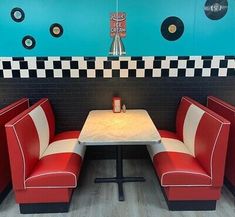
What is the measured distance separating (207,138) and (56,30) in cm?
222

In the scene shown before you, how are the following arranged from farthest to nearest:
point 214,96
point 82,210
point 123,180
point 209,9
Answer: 1. point 214,96
2. point 209,9
3. point 123,180
4. point 82,210

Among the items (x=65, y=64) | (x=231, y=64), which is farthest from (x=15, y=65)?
(x=231, y=64)

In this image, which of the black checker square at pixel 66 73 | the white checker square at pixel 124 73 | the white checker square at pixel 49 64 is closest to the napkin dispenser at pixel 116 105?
the white checker square at pixel 124 73

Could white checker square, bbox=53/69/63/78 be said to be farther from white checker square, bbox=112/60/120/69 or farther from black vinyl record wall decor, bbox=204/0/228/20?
black vinyl record wall decor, bbox=204/0/228/20

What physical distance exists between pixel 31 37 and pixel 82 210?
7.12ft

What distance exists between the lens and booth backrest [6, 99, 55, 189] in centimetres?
221

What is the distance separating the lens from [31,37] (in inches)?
124


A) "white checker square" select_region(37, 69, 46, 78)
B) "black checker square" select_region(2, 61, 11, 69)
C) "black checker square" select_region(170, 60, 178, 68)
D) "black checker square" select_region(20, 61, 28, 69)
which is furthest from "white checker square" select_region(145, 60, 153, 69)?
"black checker square" select_region(2, 61, 11, 69)

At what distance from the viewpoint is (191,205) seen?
246 centimetres

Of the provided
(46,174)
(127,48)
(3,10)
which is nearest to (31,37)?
(3,10)

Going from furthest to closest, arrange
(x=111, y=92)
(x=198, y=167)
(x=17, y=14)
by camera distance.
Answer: (x=111, y=92), (x=17, y=14), (x=198, y=167)

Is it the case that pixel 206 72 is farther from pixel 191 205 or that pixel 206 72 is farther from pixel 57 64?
pixel 57 64

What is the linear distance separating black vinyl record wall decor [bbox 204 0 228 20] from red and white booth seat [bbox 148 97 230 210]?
4.25 feet

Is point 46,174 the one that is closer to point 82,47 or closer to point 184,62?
point 82,47
